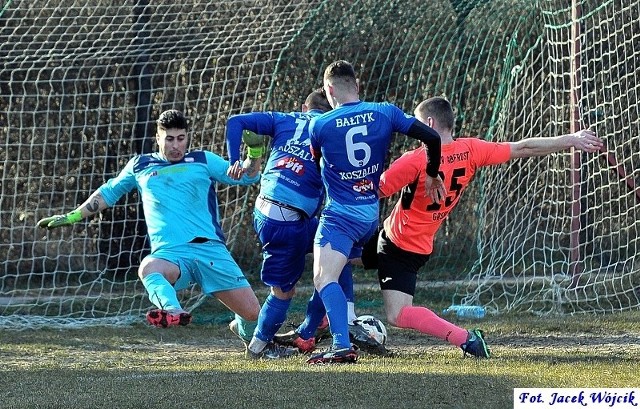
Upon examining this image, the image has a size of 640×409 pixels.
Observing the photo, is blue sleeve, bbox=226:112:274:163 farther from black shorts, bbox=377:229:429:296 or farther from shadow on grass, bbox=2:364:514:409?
shadow on grass, bbox=2:364:514:409

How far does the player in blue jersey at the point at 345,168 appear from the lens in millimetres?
7094

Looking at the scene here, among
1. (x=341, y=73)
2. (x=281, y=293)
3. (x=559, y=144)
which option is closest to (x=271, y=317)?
(x=281, y=293)

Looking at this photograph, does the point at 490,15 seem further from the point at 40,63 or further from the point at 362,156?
the point at 362,156

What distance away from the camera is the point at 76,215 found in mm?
8383

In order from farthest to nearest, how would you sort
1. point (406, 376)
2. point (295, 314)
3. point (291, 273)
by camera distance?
point (295, 314), point (291, 273), point (406, 376)

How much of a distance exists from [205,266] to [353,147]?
5.69 feet

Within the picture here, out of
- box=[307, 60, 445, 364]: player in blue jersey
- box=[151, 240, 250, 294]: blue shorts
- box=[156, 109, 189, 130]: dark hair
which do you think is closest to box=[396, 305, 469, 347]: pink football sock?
box=[307, 60, 445, 364]: player in blue jersey

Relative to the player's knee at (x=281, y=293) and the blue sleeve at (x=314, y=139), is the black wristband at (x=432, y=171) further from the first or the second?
A: the player's knee at (x=281, y=293)

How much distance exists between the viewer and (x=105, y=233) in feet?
44.1

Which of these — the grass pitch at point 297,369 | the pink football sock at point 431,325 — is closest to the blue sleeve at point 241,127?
the grass pitch at point 297,369

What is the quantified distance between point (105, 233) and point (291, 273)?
614cm

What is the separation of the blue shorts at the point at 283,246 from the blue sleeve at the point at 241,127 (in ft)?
1.77

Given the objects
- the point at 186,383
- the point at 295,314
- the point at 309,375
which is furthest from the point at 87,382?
the point at 295,314

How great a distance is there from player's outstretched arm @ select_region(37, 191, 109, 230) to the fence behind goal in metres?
2.50
